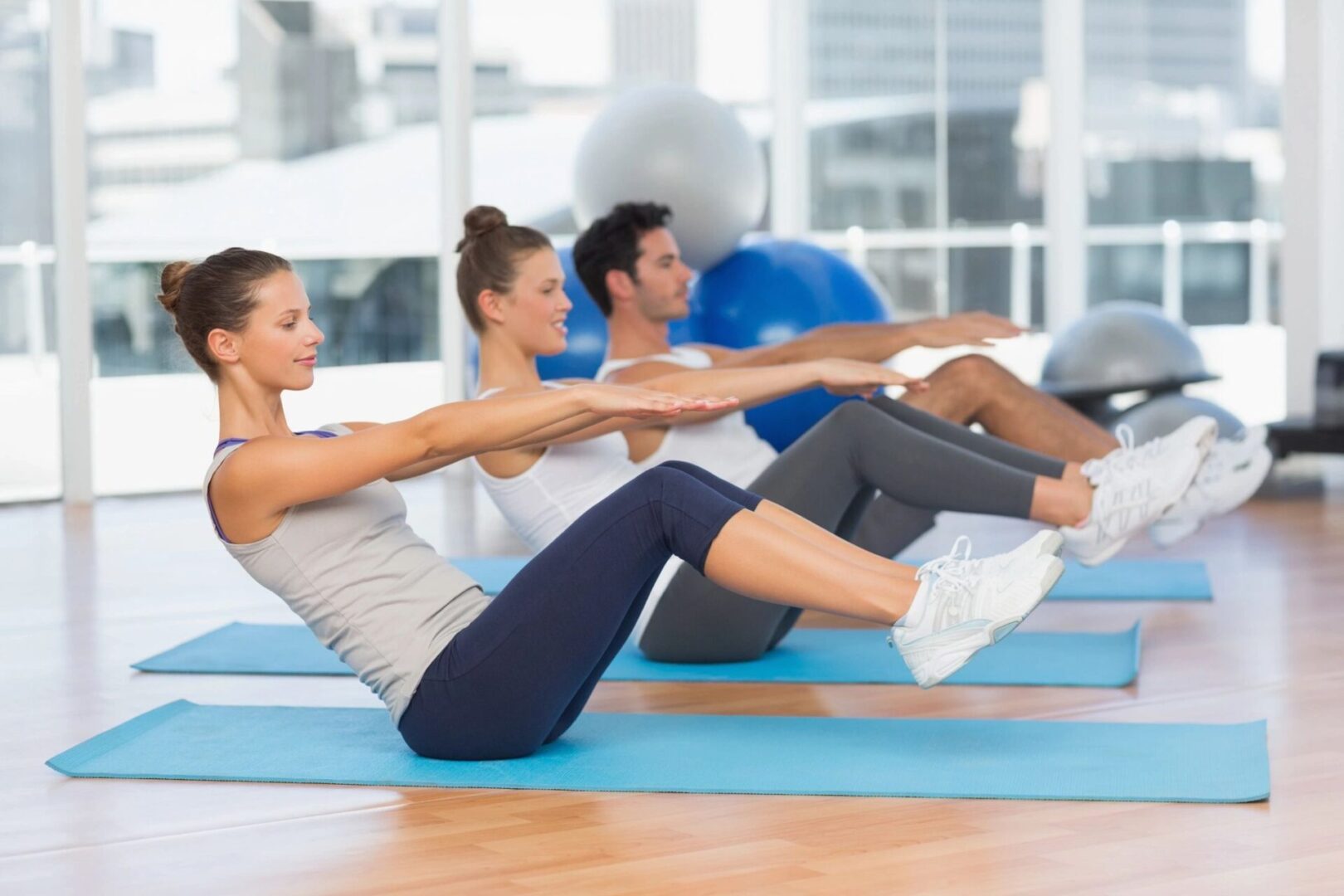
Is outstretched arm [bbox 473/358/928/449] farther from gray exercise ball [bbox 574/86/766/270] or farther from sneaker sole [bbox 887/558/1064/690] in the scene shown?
gray exercise ball [bbox 574/86/766/270]

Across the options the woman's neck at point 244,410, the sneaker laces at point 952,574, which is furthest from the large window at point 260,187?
the sneaker laces at point 952,574

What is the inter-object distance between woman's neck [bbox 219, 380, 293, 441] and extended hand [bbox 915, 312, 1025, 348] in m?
1.30

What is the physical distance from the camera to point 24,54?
599cm

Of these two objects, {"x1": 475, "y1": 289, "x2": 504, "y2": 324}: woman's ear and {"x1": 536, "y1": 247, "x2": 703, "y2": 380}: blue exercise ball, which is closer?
{"x1": 475, "y1": 289, "x2": 504, "y2": 324}: woman's ear

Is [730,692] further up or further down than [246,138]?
further down

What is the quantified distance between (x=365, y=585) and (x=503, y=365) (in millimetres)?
750

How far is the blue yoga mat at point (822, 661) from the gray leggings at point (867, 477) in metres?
0.13

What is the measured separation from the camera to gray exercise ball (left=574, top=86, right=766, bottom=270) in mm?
4855

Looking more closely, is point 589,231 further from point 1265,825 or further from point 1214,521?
point 1214,521

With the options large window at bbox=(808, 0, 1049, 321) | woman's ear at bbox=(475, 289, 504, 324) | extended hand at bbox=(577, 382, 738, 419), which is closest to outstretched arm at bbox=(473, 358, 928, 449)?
woman's ear at bbox=(475, 289, 504, 324)

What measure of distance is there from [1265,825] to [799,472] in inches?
38.0

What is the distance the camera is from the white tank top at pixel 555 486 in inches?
115

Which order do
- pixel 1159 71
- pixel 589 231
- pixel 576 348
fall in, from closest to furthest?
pixel 589 231, pixel 576 348, pixel 1159 71

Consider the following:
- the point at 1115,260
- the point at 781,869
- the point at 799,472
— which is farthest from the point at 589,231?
the point at 1115,260
